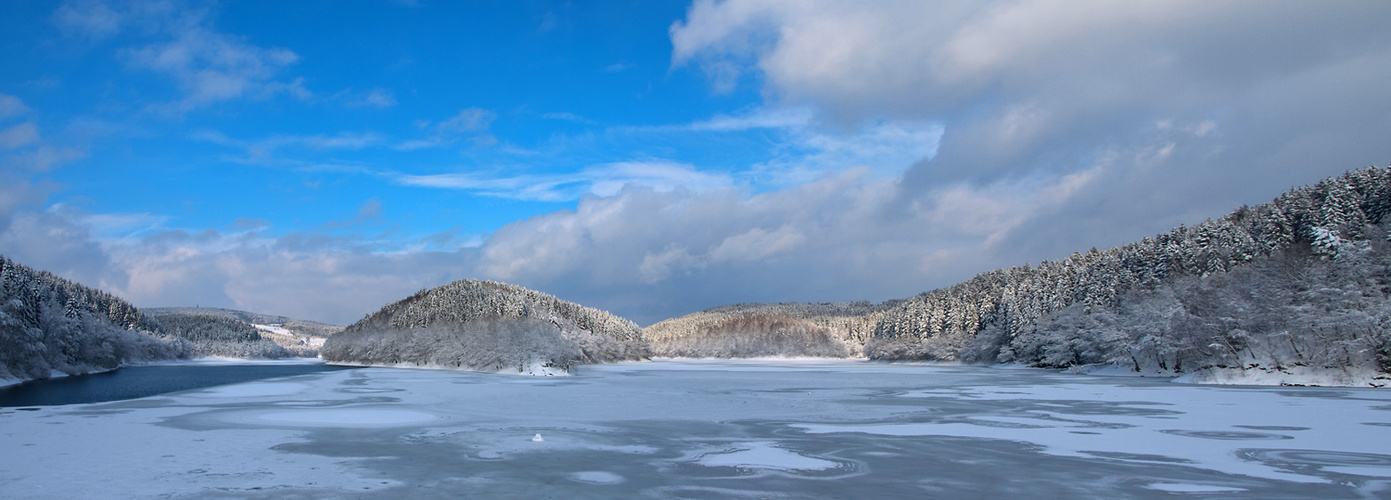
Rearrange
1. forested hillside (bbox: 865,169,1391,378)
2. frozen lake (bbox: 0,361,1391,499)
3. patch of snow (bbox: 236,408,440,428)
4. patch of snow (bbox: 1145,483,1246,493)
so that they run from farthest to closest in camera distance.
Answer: forested hillside (bbox: 865,169,1391,378) → patch of snow (bbox: 236,408,440,428) → frozen lake (bbox: 0,361,1391,499) → patch of snow (bbox: 1145,483,1246,493)

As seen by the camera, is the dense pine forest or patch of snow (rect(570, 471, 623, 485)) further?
the dense pine forest

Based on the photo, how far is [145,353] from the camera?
118m

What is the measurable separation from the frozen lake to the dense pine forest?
1489cm

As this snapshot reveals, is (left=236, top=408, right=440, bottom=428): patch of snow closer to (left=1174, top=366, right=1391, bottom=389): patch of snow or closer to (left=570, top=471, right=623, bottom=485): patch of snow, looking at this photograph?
(left=570, top=471, right=623, bottom=485): patch of snow

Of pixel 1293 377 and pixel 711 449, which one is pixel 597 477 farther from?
pixel 1293 377

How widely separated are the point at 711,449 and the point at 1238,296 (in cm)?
5353

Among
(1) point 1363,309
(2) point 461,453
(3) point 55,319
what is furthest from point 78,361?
(1) point 1363,309

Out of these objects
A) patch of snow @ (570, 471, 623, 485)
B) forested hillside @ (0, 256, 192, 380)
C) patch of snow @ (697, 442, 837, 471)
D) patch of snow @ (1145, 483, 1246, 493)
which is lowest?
patch of snow @ (1145, 483, 1246, 493)

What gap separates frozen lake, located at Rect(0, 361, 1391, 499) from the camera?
14688 mm

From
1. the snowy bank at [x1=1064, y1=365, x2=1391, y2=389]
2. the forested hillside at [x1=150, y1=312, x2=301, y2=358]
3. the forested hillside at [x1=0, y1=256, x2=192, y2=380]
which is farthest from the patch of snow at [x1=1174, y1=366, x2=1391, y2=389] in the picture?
the forested hillside at [x1=150, y1=312, x2=301, y2=358]

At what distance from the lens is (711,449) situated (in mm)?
20453

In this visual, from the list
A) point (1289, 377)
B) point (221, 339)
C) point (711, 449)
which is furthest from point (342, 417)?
point (221, 339)

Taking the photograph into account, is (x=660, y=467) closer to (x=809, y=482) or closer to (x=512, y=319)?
(x=809, y=482)

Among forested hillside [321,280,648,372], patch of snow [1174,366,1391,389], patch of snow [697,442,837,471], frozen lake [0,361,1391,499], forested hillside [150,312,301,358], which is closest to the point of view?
frozen lake [0,361,1391,499]
